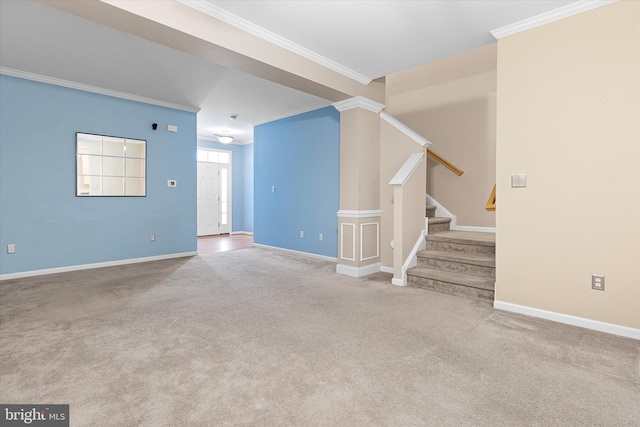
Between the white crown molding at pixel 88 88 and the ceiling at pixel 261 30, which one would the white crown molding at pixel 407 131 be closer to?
the ceiling at pixel 261 30

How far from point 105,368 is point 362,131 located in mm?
3784

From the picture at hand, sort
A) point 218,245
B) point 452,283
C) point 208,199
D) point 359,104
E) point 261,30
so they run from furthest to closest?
point 208,199
point 218,245
point 359,104
point 452,283
point 261,30

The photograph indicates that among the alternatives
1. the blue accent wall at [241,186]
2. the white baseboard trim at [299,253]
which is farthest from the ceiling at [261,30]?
the blue accent wall at [241,186]

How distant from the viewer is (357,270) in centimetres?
444

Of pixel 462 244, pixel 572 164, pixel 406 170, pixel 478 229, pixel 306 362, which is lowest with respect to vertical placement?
pixel 306 362

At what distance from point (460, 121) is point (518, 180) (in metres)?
2.28

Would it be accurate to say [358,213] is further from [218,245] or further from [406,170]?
[218,245]

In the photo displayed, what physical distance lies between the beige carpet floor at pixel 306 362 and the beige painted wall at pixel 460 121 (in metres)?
2.05

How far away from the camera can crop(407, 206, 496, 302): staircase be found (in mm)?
3469

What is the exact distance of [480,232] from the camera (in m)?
4.75

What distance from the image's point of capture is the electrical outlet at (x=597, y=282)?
8.52 ft

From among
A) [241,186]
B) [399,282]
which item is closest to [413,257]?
[399,282]

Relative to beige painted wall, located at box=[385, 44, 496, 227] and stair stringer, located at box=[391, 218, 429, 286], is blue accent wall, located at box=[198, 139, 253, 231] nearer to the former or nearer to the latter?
beige painted wall, located at box=[385, 44, 496, 227]

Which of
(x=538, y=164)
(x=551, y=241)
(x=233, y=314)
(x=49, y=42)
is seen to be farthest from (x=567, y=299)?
(x=49, y=42)
